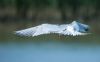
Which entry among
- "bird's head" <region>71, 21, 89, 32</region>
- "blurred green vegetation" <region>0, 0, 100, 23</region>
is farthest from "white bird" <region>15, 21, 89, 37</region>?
"blurred green vegetation" <region>0, 0, 100, 23</region>

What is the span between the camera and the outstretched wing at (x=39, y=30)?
4.05 ft

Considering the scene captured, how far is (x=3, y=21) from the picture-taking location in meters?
1.36

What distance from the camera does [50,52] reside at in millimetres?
1127

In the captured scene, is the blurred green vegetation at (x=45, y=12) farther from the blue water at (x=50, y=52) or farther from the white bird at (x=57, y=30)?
the blue water at (x=50, y=52)

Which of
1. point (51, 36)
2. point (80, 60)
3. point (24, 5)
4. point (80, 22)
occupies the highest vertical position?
point (24, 5)

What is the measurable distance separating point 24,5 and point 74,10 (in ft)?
→ 0.75

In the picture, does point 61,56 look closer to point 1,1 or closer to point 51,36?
point 51,36

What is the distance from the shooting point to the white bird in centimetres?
123

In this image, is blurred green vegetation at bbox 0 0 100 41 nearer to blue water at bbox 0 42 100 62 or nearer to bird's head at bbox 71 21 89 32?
bird's head at bbox 71 21 89 32

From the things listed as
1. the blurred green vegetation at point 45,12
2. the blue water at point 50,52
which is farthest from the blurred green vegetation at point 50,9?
the blue water at point 50,52

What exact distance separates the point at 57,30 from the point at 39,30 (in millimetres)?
71

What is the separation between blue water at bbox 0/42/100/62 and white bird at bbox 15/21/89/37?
0.24 feet

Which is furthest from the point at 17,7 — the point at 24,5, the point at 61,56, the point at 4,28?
the point at 61,56

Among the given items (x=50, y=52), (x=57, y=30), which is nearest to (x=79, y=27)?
(x=57, y=30)
